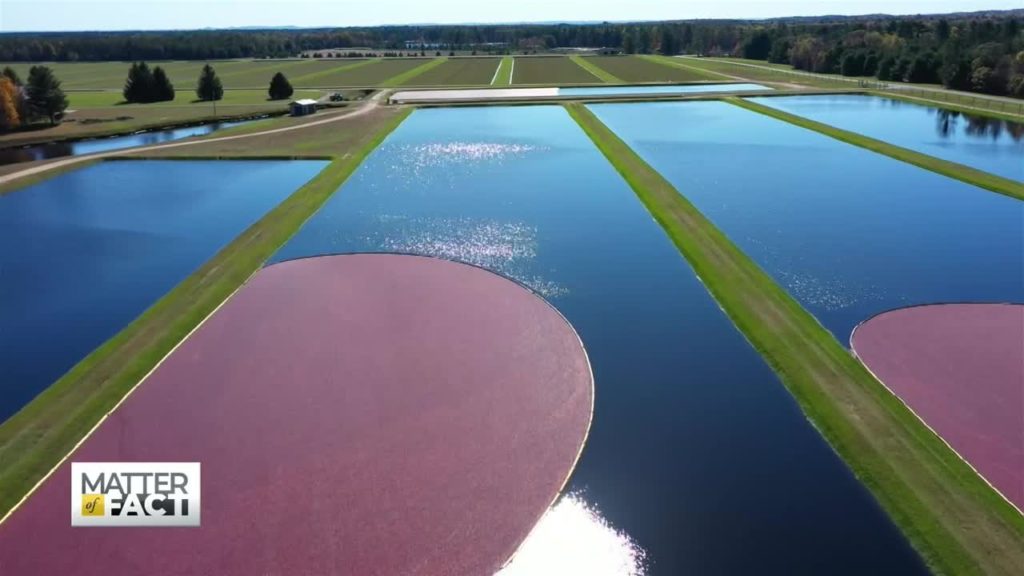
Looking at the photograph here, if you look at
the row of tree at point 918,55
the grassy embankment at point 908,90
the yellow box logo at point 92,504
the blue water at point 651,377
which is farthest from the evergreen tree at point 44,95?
the row of tree at point 918,55

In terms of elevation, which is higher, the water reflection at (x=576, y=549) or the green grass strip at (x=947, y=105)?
the green grass strip at (x=947, y=105)

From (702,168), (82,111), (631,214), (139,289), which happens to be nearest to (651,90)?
(702,168)

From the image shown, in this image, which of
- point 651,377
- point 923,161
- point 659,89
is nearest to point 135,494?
point 651,377

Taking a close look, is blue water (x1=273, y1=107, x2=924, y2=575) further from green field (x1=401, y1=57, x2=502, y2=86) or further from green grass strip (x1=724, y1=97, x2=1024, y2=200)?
green field (x1=401, y1=57, x2=502, y2=86)

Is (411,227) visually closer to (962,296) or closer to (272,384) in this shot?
(272,384)

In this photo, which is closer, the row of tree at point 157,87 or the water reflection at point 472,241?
the water reflection at point 472,241

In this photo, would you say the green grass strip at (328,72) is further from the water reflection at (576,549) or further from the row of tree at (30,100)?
the water reflection at (576,549)

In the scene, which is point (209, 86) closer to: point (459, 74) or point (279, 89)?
point (279, 89)
